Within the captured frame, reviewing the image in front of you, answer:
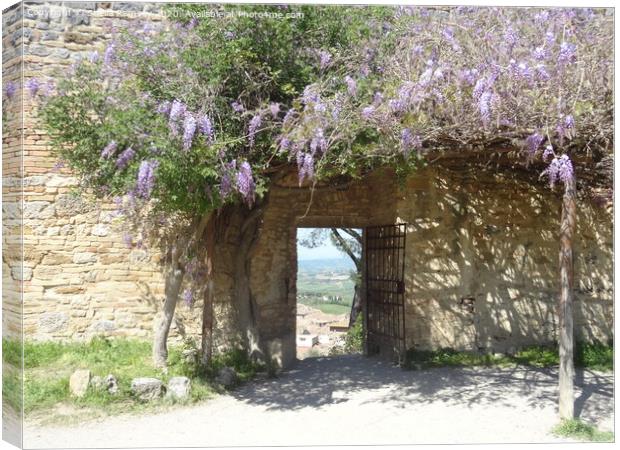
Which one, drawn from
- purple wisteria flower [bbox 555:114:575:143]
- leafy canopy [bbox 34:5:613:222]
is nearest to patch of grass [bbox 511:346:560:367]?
leafy canopy [bbox 34:5:613:222]

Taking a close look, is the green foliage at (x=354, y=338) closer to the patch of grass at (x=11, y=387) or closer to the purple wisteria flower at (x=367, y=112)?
the purple wisteria flower at (x=367, y=112)

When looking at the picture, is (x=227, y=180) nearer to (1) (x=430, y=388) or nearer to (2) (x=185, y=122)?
(2) (x=185, y=122)

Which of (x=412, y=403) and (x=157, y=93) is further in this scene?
(x=412, y=403)

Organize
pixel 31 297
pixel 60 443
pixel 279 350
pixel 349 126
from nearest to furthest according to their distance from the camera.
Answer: pixel 60 443
pixel 349 126
pixel 31 297
pixel 279 350

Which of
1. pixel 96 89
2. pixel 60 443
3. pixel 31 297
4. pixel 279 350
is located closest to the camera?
pixel 60 443

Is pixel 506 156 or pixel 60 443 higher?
pixel 506 156

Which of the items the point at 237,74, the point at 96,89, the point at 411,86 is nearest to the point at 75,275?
the point at 96,89

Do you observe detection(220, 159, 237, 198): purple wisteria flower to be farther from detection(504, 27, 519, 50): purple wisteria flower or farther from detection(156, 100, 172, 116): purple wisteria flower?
detection(504, 27, 519, 50): purple wisteria flower

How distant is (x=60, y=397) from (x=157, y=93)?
275 cm

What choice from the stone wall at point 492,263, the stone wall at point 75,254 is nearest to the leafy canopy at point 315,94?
the stone wall at point 75,254

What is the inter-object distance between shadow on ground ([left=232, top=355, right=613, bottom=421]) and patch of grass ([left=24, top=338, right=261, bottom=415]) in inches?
17.9

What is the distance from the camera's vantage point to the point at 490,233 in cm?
733

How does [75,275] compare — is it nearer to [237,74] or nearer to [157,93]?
[157,93]

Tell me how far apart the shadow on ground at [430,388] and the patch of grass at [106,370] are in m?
0.45
